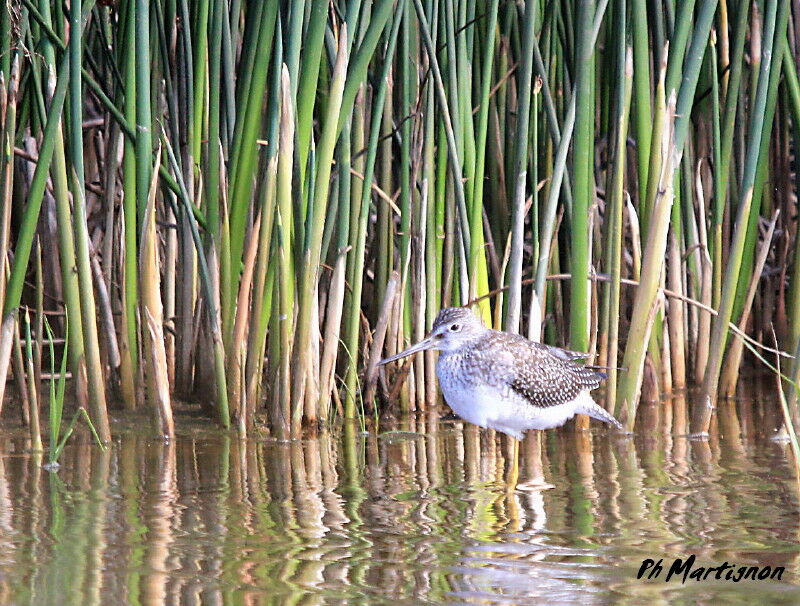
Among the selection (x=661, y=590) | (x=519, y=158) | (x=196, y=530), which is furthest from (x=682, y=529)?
(x=519, y=158)

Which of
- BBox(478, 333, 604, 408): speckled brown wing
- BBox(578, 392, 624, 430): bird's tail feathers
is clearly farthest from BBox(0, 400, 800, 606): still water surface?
BBox(478, 333, 604, 408): speckled brown wing

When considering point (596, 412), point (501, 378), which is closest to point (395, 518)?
point (501, 378)

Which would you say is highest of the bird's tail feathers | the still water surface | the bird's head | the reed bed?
the reed bed

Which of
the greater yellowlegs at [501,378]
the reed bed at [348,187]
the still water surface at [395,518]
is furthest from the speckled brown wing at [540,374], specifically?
the still water surface at [395,518]

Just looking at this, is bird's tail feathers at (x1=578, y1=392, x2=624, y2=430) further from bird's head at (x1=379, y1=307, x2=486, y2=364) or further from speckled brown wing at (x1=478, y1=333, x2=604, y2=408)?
bird's head at (x1=379, y1=307, x2=486, y2=364)

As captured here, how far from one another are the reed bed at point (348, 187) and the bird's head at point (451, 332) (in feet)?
1.15

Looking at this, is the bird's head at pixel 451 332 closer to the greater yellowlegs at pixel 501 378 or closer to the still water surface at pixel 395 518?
the greater yellowlegs at pixel 501 378

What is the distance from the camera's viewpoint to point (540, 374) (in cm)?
575

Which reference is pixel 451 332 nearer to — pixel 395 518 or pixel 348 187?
pixel 348 187

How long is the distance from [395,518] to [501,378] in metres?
1.52

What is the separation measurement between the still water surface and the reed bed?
31 centimetres

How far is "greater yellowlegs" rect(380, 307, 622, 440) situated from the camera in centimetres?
561

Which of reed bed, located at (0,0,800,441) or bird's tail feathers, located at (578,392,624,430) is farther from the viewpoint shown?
bird's tail feathers, located at (578,392,624,430)

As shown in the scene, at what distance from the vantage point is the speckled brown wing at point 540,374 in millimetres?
5695
